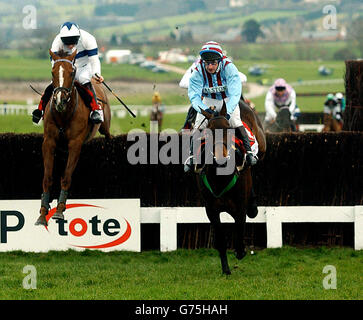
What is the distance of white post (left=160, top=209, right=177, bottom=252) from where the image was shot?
9930 mm

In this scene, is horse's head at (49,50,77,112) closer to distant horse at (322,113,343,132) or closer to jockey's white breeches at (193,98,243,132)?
jockey's white breeches at (193,98,243,132)

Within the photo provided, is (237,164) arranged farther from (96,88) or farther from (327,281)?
(96,88)

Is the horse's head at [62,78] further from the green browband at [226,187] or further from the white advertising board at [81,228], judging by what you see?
the white advertising board at [81,228]

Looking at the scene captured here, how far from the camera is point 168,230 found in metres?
9.95

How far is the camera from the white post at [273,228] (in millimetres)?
9953

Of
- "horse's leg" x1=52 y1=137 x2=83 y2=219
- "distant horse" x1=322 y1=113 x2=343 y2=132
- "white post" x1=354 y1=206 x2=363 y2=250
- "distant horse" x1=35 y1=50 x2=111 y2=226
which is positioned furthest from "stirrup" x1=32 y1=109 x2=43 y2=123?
"distant horse" x1=322 y1=113 x2=343 y2=132

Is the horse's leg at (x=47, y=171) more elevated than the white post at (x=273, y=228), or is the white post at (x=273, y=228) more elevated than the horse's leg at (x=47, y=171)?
the horse's leg at (x=47, y=171)

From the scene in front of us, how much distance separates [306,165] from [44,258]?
346cm

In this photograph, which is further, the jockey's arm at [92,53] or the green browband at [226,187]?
the jockey's arm at [92,53]

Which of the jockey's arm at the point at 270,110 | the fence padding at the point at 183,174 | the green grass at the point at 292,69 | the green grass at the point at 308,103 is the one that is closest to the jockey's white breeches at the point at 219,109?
the fence padding at the point at 183,174

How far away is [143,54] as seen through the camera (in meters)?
55.2

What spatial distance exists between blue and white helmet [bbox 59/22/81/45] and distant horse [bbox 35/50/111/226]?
24cm

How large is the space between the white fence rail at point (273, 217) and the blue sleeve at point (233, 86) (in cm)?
214
